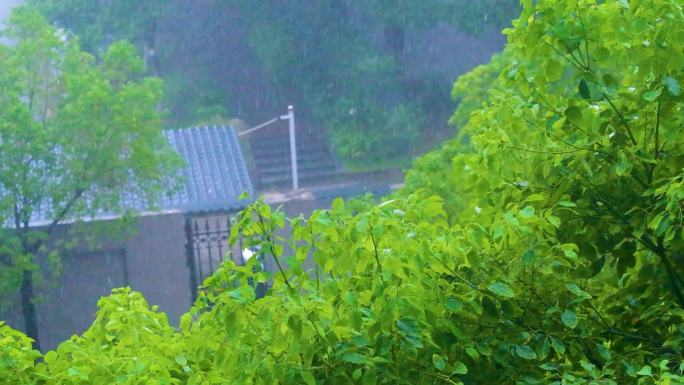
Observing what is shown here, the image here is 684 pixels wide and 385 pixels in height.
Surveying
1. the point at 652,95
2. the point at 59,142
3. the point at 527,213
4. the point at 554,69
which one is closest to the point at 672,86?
the point at 652,95

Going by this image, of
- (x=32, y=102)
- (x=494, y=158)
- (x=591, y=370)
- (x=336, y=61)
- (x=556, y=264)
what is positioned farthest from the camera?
(x=336, y=61)

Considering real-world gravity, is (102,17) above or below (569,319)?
above

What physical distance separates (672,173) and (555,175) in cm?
35

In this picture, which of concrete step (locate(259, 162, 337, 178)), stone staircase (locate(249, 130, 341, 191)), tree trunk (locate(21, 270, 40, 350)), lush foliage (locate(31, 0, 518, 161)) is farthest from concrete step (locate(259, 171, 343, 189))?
tree trunk (locate(21, 270, 40, 350))

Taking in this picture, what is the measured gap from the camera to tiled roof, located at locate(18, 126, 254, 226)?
41.4 ft

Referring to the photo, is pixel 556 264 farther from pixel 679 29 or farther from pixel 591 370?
pixel 679 29

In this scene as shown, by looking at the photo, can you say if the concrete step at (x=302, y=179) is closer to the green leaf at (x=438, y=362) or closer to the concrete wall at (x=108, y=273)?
the concrete wall at (x=108, y=273)

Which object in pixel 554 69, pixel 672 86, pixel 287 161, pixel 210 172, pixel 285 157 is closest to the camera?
pixel 672 86

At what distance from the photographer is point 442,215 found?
121 inches

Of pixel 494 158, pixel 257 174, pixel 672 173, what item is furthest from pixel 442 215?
pixel 257 174

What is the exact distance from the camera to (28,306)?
1166cm

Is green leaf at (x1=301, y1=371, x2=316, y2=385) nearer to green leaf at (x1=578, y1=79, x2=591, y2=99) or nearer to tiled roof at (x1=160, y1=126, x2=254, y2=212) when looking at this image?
green leaf at (x1=578, y1=79, x2=591, y2=99)

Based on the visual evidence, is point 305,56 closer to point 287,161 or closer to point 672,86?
point 287,161

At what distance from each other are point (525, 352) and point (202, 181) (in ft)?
38.1
